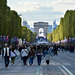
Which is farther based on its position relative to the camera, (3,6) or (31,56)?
(3,6)

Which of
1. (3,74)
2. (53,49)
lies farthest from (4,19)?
(3,74)

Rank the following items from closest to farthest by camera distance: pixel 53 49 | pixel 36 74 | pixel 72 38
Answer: pixel 36 74, pixel 53 49, pixel 72 38

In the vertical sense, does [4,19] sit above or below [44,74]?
above

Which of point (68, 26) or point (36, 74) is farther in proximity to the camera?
point (68, 26)

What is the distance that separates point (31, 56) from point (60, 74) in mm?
8798

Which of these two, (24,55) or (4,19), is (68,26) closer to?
(4,19)

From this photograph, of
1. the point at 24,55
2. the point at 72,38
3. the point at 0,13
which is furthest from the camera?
the point at 72,38

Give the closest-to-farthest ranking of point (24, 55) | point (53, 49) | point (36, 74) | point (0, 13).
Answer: point (36, 74)
point (24, 55)
point (53, 49)
point (0, 13)

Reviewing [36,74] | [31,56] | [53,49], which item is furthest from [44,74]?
[53,49]

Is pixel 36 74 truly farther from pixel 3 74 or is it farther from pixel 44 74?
pixel 3 74

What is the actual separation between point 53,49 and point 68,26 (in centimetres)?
4876

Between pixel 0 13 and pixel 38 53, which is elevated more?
pixel 0 13

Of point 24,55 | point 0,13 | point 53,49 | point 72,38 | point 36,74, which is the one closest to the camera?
point 36,74

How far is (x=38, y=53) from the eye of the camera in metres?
26.9
